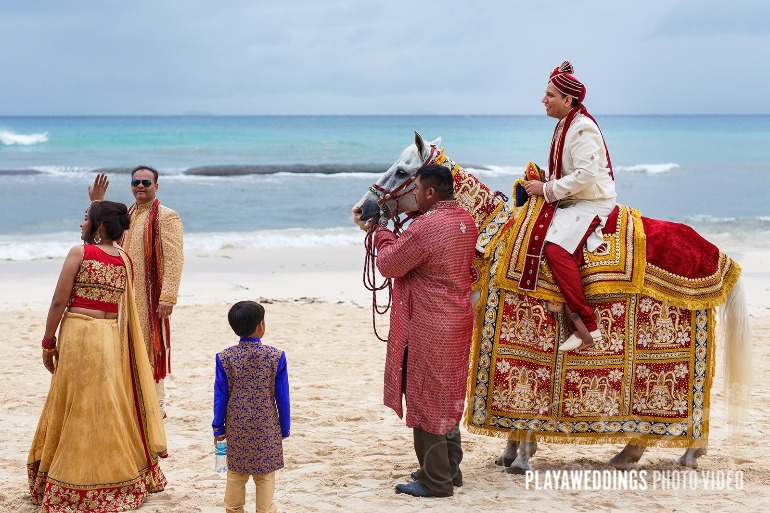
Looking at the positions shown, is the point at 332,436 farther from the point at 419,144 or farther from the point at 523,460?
the point at 419,144

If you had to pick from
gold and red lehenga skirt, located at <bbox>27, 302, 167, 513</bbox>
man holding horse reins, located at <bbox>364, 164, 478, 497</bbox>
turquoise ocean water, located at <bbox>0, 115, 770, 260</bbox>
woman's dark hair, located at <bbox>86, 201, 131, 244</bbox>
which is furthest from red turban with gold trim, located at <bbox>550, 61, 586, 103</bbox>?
turquoise ocean water, located at <bbox>0, 115, 770, 260</bbox>

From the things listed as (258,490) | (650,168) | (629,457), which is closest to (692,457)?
(629,457)

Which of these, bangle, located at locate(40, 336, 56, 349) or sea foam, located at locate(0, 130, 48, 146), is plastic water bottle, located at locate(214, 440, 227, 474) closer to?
bangle, located at locate(40, 336, 56, 349)

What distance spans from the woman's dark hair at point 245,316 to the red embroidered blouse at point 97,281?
0.86 meters

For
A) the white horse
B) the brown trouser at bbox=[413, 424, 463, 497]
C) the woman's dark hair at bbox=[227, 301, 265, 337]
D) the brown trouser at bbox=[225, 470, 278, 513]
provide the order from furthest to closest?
the white horse, the brown trouser at bbox=[413, 424, 463, 497], the brown trouser at bbox=[225, 470, 278, 513], the woman's dark hair at bbox=[227, 301, 265, 337]

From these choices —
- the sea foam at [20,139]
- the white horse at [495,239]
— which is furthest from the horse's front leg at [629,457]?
the sea foam at [20,139]

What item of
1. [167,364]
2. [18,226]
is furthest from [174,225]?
[18,226]

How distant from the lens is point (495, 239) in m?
4.94

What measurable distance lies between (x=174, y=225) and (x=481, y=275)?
85.2 inches

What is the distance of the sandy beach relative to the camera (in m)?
4.73

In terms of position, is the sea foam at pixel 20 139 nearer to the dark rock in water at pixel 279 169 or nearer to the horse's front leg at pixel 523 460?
the dark rock in water at pixel 279 169

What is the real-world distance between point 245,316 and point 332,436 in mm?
2263

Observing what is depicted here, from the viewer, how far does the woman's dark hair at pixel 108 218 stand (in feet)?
14.5

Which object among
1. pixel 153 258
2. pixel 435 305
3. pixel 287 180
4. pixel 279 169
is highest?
pixel 279 169
